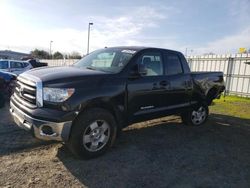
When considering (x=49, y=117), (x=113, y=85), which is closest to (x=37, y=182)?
(x=49, y=117)

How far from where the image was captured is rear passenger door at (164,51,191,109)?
16.8ft

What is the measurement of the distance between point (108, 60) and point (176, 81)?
1709 mm

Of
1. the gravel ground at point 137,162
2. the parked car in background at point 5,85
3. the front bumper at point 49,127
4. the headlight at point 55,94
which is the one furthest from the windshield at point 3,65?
the headlight at point 55,94

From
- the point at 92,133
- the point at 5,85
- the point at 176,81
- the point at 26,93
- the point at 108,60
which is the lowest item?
the point at 92,133

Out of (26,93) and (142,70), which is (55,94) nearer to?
(26,93)

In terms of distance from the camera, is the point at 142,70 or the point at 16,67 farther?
the point at 16,67

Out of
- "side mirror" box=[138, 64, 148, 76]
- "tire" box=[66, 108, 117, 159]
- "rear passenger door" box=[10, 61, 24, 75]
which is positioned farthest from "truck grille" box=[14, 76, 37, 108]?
"rear passenger door" box=[10, 61, 24, 75]

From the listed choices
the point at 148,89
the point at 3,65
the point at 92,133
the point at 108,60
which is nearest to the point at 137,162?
the point at 92,133

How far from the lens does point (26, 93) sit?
3.75 meters

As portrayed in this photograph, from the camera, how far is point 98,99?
12.2ft

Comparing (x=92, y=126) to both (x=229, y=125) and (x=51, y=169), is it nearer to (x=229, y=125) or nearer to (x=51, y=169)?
(x=51, y=169)

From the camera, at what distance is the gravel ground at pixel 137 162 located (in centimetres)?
329

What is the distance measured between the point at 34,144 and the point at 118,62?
7.61ft

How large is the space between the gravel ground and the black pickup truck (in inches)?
16.4
